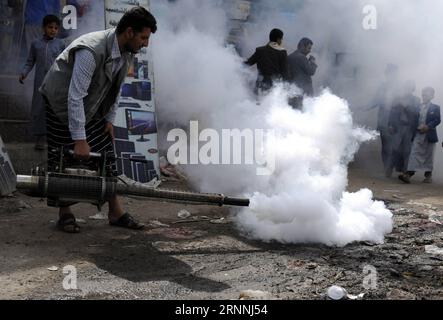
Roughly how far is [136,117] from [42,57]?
46.8 inches

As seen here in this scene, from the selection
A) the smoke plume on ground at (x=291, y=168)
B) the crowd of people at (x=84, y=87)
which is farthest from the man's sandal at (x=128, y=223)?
the smoke plume on ground at (x=291, y=168)

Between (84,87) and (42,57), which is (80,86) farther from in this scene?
(42,57)

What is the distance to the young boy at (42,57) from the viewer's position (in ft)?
19.4

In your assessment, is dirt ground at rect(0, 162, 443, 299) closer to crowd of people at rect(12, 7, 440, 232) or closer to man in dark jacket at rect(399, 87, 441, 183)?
crowd of people at rect(12, 7, 440, 232)

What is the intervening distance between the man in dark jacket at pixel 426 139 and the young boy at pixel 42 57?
519 centimetres

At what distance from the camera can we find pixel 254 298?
2.93 meters

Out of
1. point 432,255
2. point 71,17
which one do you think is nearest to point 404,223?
point 432,255

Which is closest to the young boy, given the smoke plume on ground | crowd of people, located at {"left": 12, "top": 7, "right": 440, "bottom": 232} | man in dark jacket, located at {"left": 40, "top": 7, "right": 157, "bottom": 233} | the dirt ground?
A: crowd of people, located at {"left": 12, "top": 7, "right": 440, "bottom": 232}

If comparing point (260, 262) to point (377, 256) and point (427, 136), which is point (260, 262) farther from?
point (427, 136)

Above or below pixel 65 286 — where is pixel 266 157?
above

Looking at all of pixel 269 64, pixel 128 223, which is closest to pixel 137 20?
pixel 128 223

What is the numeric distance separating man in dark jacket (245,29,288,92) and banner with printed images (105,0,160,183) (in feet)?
4.54

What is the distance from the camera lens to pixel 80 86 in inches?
144

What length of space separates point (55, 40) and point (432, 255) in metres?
4.35
